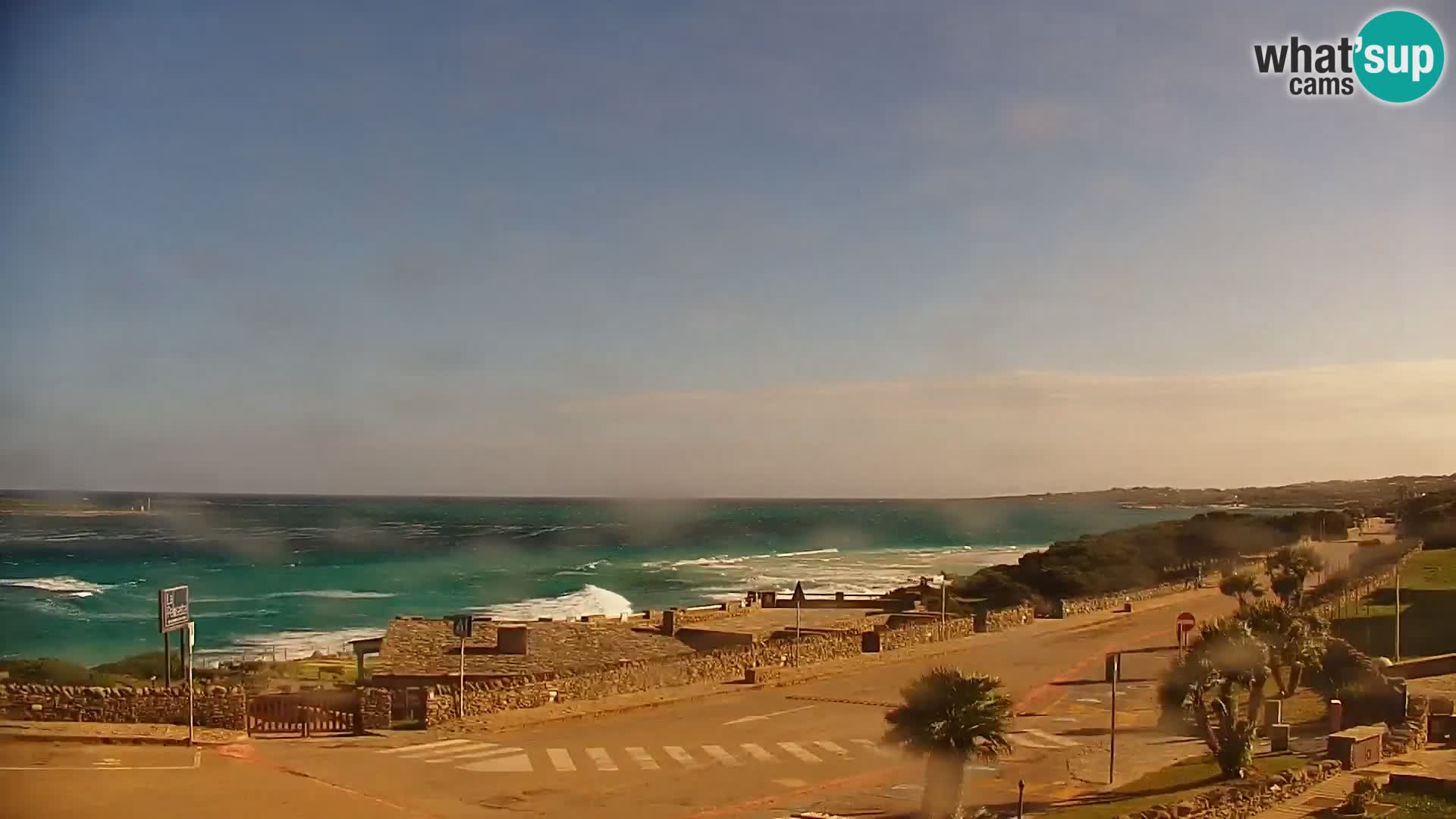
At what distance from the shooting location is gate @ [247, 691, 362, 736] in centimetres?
1948

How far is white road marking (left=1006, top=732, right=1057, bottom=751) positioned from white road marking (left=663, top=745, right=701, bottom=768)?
558 cm

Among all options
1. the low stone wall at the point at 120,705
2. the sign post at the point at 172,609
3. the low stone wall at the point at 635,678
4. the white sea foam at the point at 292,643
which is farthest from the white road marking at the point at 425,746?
the white sea foam at the point at 292,643

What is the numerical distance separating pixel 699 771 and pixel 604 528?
143m

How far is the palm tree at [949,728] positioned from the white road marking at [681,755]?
5.06 meters

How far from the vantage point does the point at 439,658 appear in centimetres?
2902

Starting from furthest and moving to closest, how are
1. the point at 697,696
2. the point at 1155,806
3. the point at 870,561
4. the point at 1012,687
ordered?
the point at 870,561 < the point at 1012,687 < the point at 697,696 < the point at 1155,806

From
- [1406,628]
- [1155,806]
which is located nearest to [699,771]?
[1155,806]

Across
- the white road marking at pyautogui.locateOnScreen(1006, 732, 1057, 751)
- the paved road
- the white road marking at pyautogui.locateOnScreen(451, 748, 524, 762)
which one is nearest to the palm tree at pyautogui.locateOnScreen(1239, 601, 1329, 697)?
the paved road

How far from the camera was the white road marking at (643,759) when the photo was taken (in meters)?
17.9

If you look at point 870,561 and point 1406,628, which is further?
point 870,561

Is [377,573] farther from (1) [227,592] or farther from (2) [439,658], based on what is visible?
(2) [439,658]

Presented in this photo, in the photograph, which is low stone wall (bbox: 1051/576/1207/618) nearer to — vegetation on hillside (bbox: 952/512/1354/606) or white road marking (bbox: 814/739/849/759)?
vegetation on hillside (bbox: 952/512/1354/606)

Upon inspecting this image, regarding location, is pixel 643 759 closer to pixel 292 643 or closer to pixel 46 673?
pixel 46 673

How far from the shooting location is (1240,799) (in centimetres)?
1405
